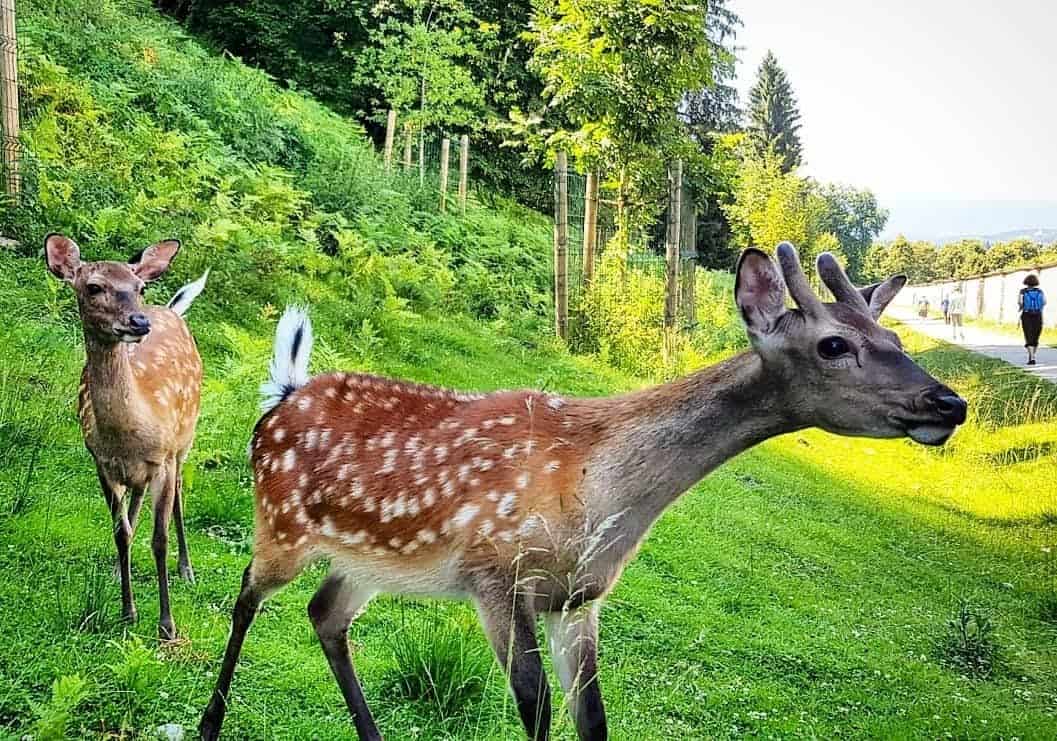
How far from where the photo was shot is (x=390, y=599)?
3199 mm

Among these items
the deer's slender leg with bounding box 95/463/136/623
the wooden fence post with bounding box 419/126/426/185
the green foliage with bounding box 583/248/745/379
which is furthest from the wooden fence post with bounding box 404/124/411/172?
the deer's slender leg with bounding box 95/463/136/623

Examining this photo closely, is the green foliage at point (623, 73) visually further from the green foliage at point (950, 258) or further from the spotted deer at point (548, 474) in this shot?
the green foliage at point (950, 258)

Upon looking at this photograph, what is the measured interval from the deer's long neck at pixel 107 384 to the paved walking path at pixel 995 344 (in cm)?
794

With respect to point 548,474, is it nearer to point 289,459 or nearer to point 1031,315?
point 289,459

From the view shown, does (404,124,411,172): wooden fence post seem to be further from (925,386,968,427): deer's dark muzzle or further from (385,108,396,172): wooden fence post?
(925,386,968,427): deer's dark muzzle

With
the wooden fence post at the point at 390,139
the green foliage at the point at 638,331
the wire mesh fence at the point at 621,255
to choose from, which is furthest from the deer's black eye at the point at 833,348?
the wooden fence post at the point at 390,139

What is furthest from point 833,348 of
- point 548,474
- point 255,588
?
point 255,588

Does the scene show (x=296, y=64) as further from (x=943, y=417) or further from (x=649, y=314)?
(x=943, y=417)

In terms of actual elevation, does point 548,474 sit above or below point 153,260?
below

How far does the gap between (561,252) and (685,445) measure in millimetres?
6436

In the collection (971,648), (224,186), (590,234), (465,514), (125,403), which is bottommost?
(971,648)

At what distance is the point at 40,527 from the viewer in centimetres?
300

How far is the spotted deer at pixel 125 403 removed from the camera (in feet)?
8.65

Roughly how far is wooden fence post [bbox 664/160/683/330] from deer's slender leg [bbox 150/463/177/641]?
5.62 meters
